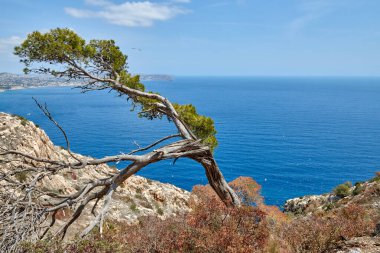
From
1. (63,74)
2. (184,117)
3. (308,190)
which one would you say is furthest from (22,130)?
(308,190)

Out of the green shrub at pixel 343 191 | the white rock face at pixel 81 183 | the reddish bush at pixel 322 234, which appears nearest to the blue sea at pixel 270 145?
the white rock face at pixel 81 183

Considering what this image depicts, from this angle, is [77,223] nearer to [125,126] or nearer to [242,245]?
[242,245]

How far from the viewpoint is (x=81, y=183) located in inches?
981

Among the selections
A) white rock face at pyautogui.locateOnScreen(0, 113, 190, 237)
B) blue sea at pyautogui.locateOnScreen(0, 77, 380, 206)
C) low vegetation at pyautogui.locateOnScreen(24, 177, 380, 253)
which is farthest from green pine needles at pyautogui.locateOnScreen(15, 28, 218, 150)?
blue sea at pyautogui.locateOnScreen(0, 77, 380, 206)

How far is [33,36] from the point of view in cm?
1108

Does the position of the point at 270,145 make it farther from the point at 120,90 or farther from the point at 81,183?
the point at 120,90

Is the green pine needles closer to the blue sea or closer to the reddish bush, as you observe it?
the reddish bush

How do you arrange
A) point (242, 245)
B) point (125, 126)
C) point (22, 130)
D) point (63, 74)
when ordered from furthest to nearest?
1. point (125, 126)
2. point (22, 130)
3. point (63, 74)
4. point (242, 245)

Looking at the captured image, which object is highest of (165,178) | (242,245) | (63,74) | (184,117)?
(63,74)

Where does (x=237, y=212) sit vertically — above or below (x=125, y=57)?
below

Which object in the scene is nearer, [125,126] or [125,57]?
[125,57]

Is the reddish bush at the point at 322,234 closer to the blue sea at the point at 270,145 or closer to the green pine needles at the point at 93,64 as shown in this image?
the green pine needles at the point at 93,64

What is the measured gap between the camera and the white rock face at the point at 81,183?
21.4 m

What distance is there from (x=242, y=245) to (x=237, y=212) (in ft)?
4.29
